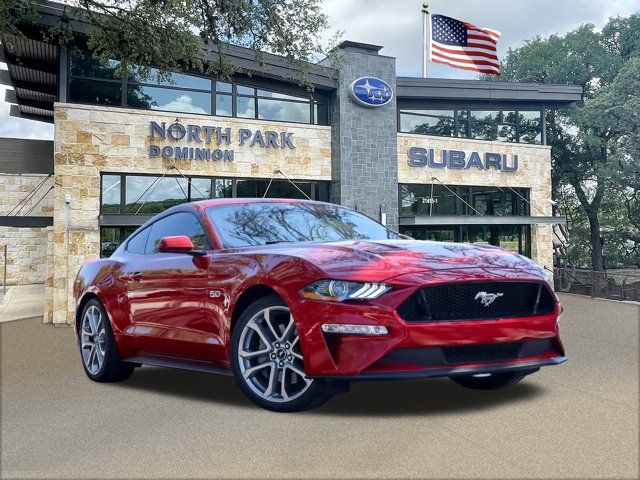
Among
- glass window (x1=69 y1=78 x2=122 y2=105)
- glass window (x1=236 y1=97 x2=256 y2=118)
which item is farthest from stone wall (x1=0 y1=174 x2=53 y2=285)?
glass window (x1=236 y1=97 x2=256 y2=118)

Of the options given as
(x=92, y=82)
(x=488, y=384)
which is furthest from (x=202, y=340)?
(x=92, y=82)

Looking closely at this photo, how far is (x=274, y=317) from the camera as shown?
451 centimetres

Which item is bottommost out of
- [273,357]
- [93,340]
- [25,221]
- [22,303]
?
[22,303]

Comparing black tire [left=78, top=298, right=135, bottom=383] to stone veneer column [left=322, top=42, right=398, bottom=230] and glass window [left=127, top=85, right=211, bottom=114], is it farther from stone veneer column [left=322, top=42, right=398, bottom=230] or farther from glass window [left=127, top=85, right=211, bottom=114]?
stone veneer column [left=322, top=42, right=398, bottom=230]

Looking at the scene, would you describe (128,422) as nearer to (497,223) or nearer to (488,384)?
(488,384)

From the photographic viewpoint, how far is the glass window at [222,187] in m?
17.5

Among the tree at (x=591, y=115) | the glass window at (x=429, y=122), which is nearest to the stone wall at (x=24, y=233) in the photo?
the glass window at (x=429, y=122)

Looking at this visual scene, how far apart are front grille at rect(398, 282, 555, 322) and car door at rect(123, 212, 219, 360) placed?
1.64 meters

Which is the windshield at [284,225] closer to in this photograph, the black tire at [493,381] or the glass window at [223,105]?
the black tire at [493,381]

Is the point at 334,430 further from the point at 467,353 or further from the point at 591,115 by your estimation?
the point at 591,115

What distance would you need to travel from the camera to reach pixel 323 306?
13.6 feet

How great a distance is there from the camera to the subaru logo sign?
19.6m

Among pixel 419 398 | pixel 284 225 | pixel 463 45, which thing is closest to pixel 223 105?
pixel 463 45

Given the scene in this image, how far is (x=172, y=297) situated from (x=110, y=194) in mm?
11396
